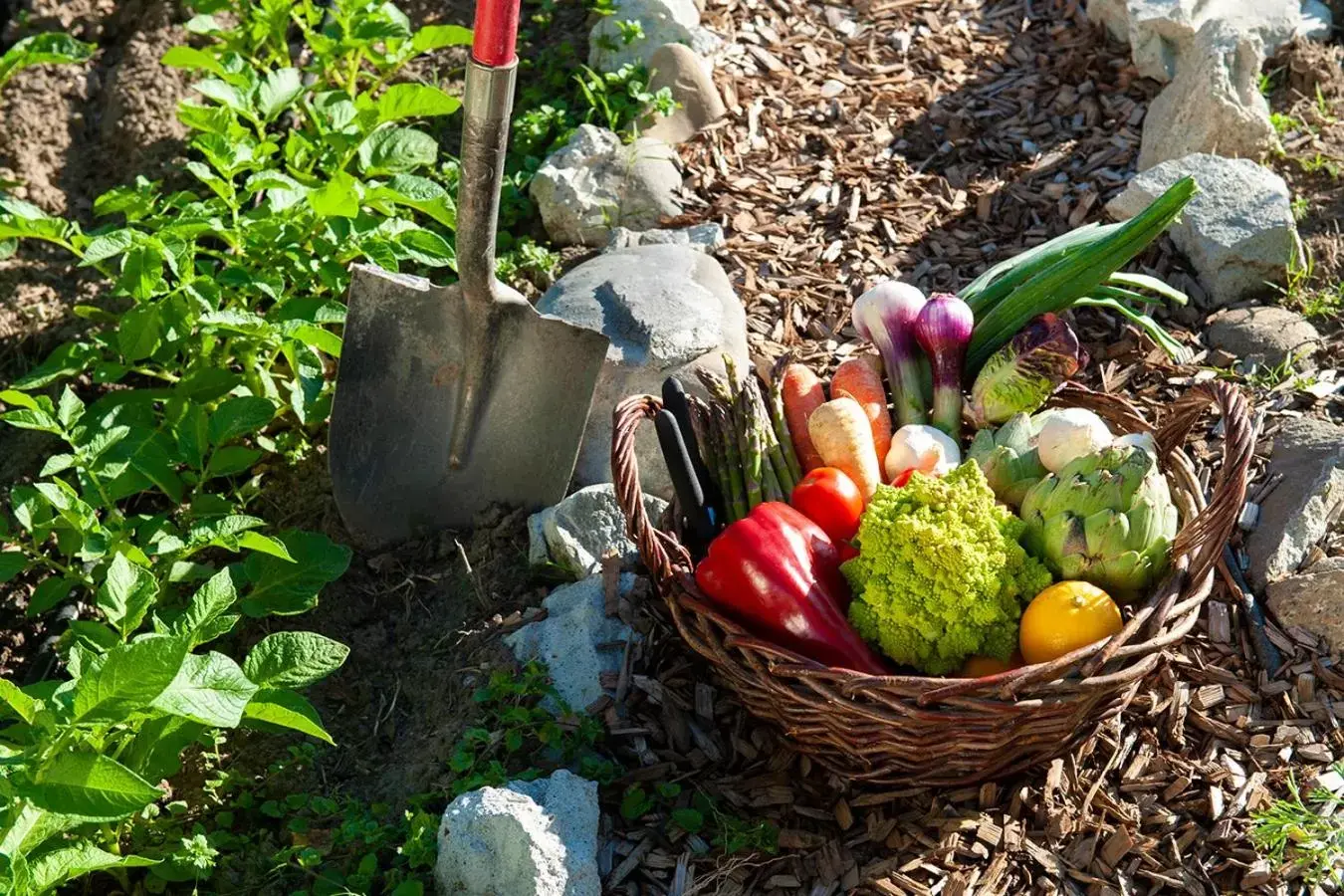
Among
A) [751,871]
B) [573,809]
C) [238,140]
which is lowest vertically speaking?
[751,871]

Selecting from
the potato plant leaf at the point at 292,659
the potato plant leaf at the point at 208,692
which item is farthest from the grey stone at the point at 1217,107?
the potato plant leaf at the point at 208,692

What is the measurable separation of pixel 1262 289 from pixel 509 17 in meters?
1.99

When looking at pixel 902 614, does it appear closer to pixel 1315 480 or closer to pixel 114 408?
pixel 1315 480

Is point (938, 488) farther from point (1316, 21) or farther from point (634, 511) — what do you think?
point (1316, 21)

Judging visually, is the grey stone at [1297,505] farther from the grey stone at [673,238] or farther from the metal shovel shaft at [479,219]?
the metal shovel shaft at [479,219]

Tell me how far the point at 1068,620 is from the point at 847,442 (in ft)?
1.84

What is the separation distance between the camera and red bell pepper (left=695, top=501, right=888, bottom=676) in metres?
2.28

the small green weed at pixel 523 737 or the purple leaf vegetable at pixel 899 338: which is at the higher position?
the purple leaf vegetable at pixel 899 338

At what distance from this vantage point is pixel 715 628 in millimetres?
2346

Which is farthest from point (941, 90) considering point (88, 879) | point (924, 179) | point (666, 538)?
point (88, 879)

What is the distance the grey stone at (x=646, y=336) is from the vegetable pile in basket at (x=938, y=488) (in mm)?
294

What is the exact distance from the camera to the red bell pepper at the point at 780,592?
228cm

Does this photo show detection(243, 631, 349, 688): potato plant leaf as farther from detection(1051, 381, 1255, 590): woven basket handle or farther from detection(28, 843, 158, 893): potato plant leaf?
detection(1051, 381, 1255, 590): woven basket handle

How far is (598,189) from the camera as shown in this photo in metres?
3.75
